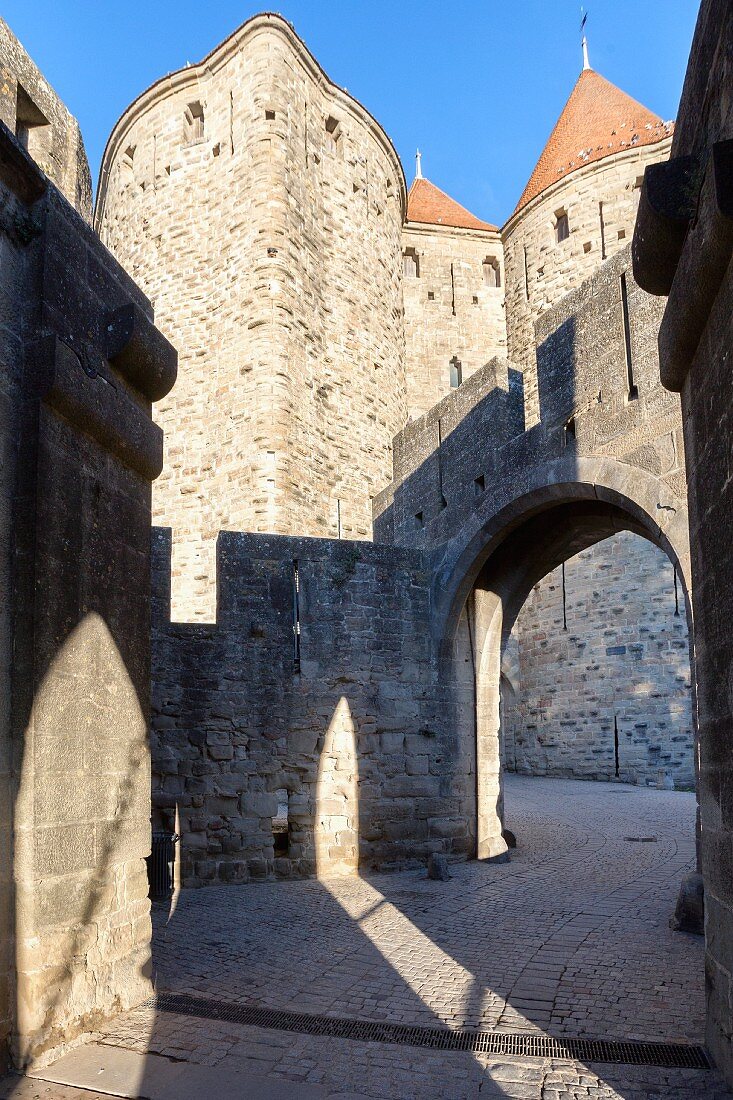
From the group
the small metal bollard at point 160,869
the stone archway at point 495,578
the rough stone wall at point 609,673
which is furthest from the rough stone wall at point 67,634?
the rough stone wall at point 609,673

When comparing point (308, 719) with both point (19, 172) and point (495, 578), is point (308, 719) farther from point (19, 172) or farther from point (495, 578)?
point (19, 172)

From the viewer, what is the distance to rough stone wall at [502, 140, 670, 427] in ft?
A: 57.7

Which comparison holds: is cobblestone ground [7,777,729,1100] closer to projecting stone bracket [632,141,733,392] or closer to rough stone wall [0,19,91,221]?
projecting stone bracket [632,141,733,392]

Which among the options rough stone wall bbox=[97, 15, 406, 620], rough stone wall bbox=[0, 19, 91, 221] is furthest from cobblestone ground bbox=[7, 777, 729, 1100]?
rough stone wall bbox=[97, 15, 406, 620]

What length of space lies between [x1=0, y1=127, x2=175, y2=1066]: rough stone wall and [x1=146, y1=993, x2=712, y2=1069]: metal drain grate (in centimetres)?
39

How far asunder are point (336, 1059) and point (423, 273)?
17.2 m

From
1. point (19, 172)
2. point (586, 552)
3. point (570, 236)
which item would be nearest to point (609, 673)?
point (586, 552)

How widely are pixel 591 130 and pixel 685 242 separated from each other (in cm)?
1956

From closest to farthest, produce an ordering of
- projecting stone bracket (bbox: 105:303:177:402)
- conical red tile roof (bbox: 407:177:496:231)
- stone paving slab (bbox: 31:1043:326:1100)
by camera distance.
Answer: stone paving slab (bbox: 31:1043:326:1100) → projecting stone bracket (bbox: 105:303:177:402) → conical red tile roof (bbox: 407:177:496:231)

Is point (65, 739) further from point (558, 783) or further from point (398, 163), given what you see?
point (398, 163)

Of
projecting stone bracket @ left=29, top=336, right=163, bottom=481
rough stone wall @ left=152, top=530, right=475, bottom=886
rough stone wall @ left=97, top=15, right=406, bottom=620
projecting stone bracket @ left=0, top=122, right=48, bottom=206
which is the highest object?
rough stone wall @ left=97, top=15, right=406, bottom=620

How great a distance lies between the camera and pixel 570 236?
1800 centimetres

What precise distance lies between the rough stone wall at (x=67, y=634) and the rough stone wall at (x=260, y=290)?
7.92m

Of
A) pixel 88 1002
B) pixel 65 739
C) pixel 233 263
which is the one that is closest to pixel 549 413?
pixel 65 739
